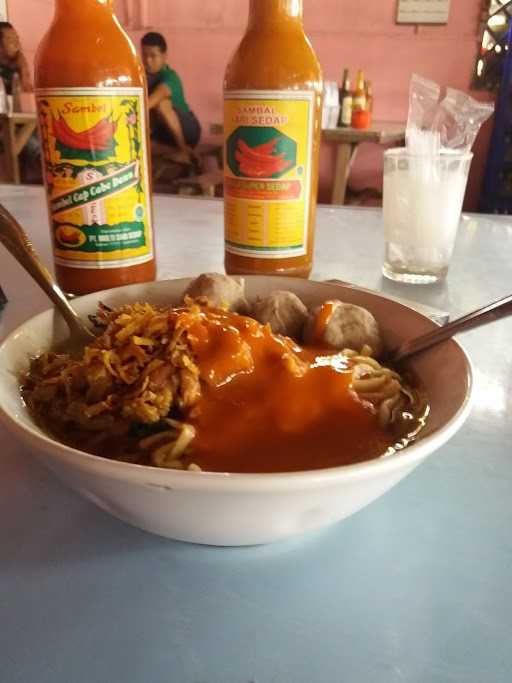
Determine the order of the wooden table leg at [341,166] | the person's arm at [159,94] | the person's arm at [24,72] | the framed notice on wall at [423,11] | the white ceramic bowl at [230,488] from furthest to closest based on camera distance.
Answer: the person's arm at [24,72], the person's arm at [159,94], the framed notice on wall at [423,11], the wooden table leg at [341,166], the white ceramic bowl at [230,488]

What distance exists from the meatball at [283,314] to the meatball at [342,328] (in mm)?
15

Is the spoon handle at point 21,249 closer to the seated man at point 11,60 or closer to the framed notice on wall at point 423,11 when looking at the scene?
the framed notice on wall at point 423,11

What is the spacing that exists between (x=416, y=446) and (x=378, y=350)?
0.26m

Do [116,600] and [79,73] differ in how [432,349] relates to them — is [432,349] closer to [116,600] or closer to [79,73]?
[116,600]

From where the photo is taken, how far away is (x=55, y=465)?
354mm

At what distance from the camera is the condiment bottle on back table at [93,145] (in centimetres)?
67

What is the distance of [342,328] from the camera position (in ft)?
1.94

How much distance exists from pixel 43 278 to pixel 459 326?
1.40 feet

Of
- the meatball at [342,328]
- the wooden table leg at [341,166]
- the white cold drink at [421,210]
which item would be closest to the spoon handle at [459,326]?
the meatball at [342,328]

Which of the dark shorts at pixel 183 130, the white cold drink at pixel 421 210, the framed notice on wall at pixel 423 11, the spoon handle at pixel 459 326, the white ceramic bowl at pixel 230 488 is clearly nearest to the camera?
the white ceramic bowl at pixel 230 488

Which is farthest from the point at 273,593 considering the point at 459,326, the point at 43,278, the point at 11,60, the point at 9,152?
the point at 11,60

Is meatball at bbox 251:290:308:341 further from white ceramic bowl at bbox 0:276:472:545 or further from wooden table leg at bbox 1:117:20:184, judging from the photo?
wooden table leg at bbox 1:117:20:184

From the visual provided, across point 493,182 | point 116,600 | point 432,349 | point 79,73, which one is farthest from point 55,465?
point 493,182

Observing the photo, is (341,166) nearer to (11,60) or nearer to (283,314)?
(11,60)
